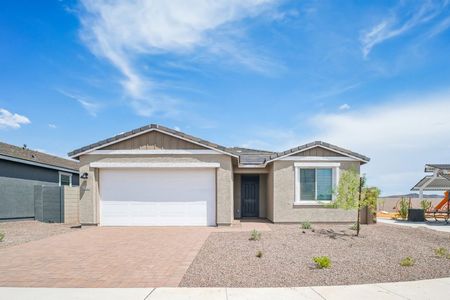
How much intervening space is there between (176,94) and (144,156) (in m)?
3.76

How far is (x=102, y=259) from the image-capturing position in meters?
7.97

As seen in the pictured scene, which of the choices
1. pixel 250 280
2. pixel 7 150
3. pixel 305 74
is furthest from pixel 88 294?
pixel 7 150

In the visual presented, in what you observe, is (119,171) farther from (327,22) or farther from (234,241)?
(327,22)

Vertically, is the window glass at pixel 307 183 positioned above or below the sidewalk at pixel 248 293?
above

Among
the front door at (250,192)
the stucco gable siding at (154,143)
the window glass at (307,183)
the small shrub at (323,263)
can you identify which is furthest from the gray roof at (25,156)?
the small shrub at (323,263)

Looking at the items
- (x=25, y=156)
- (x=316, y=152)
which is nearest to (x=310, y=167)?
(x=316, y=152)

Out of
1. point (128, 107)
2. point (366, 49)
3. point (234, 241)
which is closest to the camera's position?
point (234, 241)

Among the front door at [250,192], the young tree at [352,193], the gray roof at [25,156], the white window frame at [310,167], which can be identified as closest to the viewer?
the young tree at [352,193]

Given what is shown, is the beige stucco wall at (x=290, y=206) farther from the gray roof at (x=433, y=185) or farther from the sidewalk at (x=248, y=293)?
the gray roof at (x=433, y=185)

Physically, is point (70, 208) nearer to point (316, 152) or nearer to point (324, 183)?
point (316, 152)

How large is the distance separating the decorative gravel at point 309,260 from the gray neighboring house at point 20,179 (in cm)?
1159

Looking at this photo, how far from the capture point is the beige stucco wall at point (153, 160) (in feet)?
46.2

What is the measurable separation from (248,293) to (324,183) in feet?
34.5

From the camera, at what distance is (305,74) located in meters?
13.2
